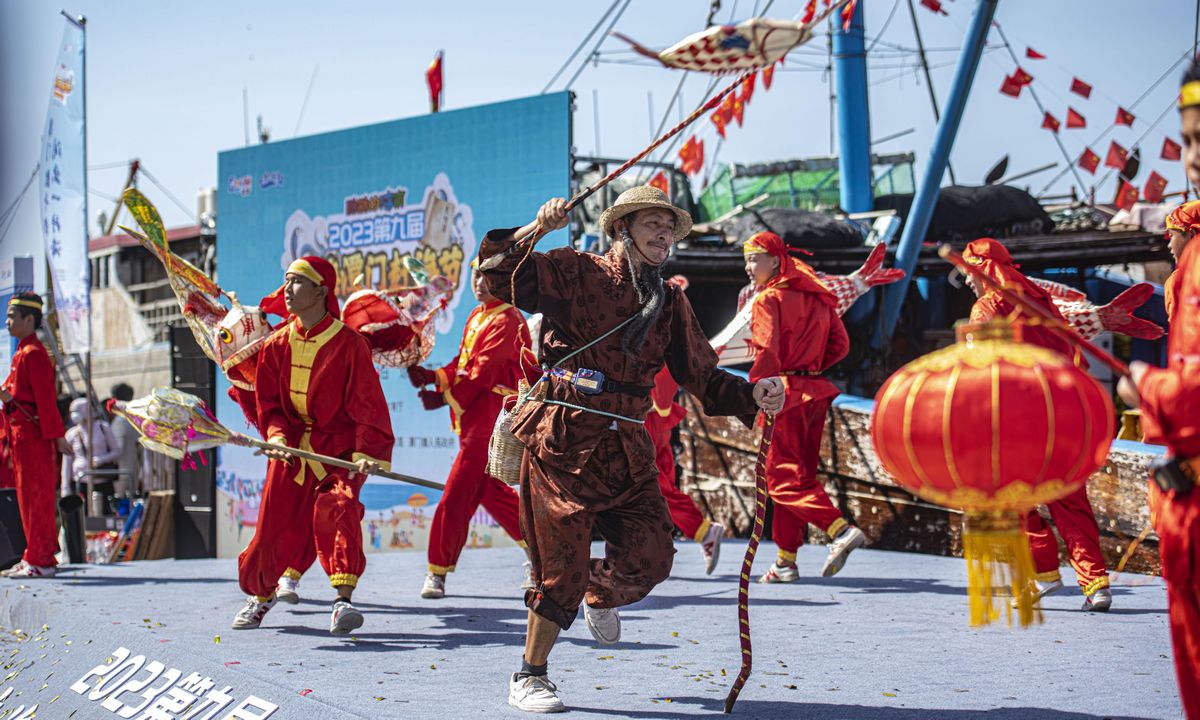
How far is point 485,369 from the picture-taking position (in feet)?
22.7

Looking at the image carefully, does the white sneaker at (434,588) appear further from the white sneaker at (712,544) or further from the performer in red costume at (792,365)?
the performer in red costume at (792,365)

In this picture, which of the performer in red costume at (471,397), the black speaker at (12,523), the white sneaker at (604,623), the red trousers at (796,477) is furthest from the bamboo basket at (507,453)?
the black speaker at (12,523)

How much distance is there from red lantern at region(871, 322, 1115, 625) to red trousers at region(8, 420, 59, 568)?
7028 millimetres

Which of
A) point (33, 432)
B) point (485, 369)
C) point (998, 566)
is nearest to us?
point (998, 566)

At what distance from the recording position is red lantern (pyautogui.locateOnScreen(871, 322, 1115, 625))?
2.86 metres

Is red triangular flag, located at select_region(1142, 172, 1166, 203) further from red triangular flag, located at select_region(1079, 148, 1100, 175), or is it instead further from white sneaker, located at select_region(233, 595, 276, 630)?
white sneaker, located at select_region(233, 595, 276, 630)

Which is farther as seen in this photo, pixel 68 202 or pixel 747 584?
pixel 68 202

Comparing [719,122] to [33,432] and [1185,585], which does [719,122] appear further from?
[1185,585]

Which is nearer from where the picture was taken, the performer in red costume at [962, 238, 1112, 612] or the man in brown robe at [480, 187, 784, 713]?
the man in brown robe at [480, 187, 784, 713]

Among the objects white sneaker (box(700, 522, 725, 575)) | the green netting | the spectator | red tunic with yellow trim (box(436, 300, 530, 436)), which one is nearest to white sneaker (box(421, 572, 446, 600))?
red tunic with yellow trim (box(436, 300, 530, 436))

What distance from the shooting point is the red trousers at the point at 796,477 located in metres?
6.98

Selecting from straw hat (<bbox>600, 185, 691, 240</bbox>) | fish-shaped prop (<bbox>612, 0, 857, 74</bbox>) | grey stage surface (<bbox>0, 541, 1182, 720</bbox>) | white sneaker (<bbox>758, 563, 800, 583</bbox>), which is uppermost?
fish-shaped prop (<bbox>612, 0, 857, 74</bbox>)

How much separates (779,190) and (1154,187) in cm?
407

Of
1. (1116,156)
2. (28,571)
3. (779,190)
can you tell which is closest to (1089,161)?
(1116,156)
